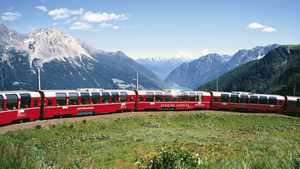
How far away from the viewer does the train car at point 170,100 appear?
3662cm

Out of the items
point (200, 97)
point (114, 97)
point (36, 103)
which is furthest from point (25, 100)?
point (200, 97)

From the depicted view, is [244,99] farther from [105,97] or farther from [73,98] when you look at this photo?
[73,98]

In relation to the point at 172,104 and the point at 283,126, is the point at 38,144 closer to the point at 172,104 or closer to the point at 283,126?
the point at 172,104

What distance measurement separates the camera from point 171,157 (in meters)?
5.98

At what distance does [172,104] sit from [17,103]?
83.0 feet

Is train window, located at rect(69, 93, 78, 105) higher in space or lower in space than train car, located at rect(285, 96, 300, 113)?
higher

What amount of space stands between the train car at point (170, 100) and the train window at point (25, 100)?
56.4ft

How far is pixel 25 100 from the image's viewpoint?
2406 centimetres

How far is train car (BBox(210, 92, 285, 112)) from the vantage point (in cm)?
4275

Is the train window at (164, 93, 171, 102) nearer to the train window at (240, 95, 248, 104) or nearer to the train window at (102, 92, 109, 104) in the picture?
the train window at (102, 92, 109, 104)

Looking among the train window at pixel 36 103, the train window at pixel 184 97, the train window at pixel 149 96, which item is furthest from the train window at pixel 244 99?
the train window at pixel 36 103

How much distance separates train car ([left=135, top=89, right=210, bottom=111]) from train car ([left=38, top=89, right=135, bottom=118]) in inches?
80.4

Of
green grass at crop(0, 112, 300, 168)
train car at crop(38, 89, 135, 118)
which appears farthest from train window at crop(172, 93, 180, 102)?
train car at crop(38, 89, 135, 118)

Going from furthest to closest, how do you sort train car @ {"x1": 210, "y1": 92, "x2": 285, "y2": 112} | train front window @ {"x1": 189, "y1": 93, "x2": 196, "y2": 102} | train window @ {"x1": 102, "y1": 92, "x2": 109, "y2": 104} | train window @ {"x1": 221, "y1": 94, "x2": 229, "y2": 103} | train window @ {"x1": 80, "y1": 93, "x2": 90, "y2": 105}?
1. train window @ {"x1": 221, "y1": 94, "x2": 229, "y2": 103}
2. train car @ {"x1": 210, "y1": 92, "x2": 285, "y2": 112}
3. train front window @ {"x1": 189, "y1": 93, "x2": 196, "y2": 102}
4. train window @ {"x1": 102, "y1": 92, "x2": 109, "y2": 104}
5. train window @ {"x1": 80, "y1": 93, "x2": 90, "y2": 105}
